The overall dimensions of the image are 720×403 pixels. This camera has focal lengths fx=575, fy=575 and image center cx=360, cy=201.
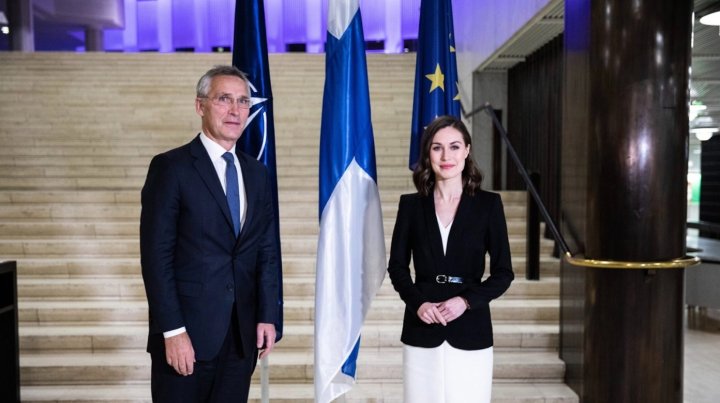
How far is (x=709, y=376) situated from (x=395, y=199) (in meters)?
3.26

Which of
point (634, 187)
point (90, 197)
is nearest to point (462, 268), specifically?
point (634, 187)

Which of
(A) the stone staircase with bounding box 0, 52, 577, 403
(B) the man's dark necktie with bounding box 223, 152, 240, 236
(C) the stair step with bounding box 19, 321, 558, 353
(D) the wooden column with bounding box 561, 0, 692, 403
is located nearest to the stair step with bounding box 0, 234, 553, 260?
(A) the stone staircase with bounding box 0, 52, 577, 403

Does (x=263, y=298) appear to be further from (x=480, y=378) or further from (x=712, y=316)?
(x=712, y=316)

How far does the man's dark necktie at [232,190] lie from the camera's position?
200 centimetres

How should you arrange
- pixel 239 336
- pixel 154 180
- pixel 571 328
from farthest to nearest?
pixel 571 328, pixel 239 336, pixel 154 180

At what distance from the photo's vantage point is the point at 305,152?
8188mm

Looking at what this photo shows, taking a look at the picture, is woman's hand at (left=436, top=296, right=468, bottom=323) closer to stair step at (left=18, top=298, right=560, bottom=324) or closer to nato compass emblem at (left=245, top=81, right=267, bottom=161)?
nato compass emblem at (left=245, top=81, right=267, bottom=161)

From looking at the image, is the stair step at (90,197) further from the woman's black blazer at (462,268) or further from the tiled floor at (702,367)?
the woman's black blazer at (462,268)

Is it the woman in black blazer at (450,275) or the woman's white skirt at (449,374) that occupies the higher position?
the woman in black blazer at (450,275)

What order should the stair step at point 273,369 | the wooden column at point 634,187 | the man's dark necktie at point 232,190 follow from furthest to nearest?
1. the stair step at point 273,369
2. the wooden column at point 634,187
3. the man's dark necktie at point 232,190

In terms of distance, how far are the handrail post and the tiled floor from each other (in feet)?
4.42

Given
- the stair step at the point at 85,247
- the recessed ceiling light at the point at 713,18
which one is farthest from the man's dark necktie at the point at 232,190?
the recessed ceiling light at the point at 713,18

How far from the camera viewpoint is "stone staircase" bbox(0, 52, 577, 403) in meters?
3.82

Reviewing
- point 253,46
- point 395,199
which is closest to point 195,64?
point 395,199
